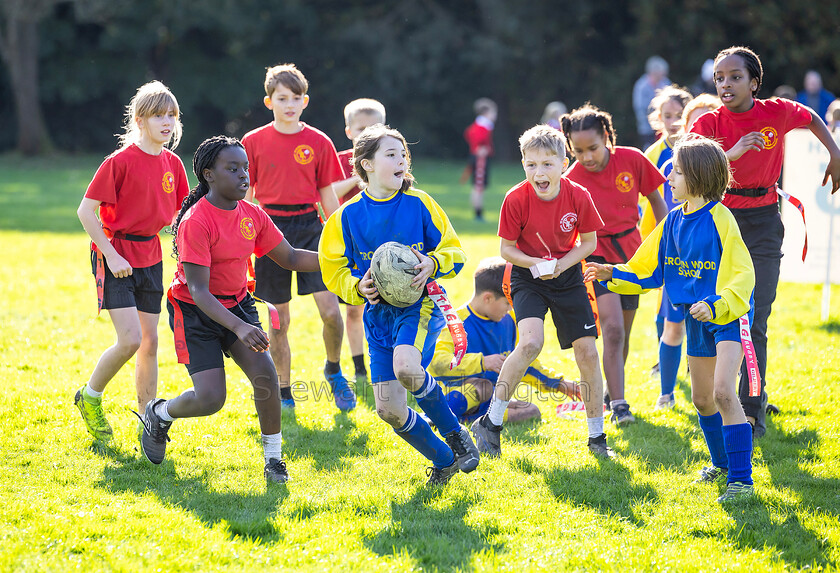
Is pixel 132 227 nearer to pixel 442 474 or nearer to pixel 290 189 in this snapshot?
pixel 290 189

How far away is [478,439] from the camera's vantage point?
17.2 feet

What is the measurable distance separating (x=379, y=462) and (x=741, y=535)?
2075mm

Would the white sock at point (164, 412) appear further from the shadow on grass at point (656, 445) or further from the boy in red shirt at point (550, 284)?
the shadow on grass at point (656, 445)

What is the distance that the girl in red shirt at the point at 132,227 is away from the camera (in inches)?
199

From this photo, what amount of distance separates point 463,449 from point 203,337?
5.17 feet

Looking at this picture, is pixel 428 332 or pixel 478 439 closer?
pixel 428 332

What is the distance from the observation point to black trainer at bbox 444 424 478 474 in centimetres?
462

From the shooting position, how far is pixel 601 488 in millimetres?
4590

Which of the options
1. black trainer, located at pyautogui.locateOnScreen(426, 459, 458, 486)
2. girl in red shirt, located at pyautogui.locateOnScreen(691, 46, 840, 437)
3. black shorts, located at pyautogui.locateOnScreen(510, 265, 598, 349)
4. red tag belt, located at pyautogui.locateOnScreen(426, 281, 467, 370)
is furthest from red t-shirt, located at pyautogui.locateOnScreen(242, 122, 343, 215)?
girl in red shirt, located at pyautogui.locateOnScreen(691, 46, 840, 437)

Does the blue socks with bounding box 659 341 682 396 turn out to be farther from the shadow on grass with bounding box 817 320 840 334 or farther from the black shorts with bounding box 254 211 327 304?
the shadow on grass with bounding box 817 320 840 334

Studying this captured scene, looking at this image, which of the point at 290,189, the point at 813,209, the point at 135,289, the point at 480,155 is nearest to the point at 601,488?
the point at 135,289

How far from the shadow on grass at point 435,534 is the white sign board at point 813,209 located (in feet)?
19.6

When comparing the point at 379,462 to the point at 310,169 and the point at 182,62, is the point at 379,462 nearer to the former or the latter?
the point at 310,169

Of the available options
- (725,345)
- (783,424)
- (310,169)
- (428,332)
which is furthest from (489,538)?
(310,169)
